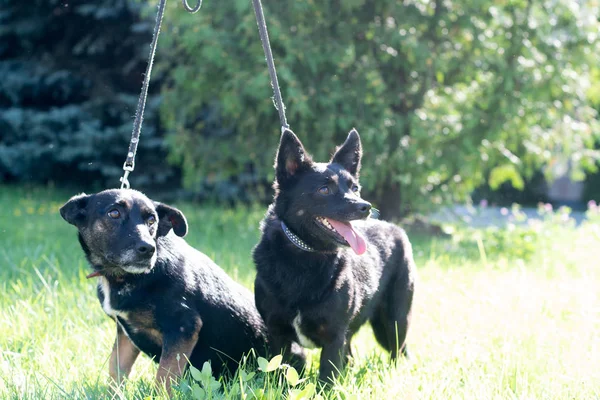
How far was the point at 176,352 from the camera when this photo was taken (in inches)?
136

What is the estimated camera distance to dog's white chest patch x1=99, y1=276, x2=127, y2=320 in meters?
3.55

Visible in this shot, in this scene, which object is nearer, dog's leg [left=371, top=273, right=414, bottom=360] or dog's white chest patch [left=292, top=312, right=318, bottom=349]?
dog's white chest patch [left=292, top=312, right=318, bottom=349]

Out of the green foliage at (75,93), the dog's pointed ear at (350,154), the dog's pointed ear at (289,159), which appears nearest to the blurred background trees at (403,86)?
the green foliage at (75,93)

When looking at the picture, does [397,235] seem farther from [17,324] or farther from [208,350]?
[17,324]

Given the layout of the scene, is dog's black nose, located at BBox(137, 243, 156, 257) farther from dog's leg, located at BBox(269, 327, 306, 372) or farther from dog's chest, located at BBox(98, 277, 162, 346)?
dog's leg, located at BBox(269, 327, 306, 372)

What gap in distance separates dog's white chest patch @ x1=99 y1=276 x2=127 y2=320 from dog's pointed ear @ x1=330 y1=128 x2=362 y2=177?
156 cm

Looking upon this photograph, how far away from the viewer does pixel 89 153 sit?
519 inches

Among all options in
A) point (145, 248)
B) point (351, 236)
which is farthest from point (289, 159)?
point (145, 248)

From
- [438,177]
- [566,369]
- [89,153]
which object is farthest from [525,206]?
[566,369]

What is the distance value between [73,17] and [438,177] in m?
9.16

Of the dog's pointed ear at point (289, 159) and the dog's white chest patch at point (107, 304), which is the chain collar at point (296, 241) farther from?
the dog's white chest patch at point (107, 304)

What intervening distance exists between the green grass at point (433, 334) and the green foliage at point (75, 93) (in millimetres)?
5677

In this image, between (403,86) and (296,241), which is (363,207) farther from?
(403,86)

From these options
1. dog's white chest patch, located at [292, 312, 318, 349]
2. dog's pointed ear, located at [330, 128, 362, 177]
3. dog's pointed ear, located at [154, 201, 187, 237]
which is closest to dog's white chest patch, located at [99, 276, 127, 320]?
dog's pointed ear, located at [154, 201, 187, 237]
